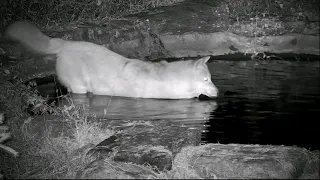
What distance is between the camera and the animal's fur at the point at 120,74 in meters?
7.21

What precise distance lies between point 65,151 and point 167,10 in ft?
25.1

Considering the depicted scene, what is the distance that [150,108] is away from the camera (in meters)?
6.70

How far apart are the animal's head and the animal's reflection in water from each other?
0.20 meters

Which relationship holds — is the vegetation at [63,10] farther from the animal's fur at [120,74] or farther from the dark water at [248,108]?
the dark water at [248,108]

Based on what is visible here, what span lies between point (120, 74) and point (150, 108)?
977 millimetres

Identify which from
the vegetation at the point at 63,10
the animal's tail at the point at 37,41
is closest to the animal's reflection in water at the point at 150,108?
the animal's tail at the point at 37,41

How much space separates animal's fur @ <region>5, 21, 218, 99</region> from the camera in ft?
23.7

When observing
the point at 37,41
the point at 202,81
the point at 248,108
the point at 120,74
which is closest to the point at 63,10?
the point at 37,41

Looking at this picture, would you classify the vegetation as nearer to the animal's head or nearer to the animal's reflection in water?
the animal's reflection in water

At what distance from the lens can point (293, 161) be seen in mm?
3779

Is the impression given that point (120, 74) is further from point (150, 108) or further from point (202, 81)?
point (202, 81)

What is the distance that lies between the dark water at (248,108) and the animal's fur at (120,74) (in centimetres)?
20

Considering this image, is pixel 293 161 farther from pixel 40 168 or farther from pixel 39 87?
pixel 39 87

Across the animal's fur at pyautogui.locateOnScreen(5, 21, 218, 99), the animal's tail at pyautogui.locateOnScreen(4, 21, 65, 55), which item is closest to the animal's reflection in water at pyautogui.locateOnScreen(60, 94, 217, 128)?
the animal's fur at pyautogui.locateOnScreen(5, 21, 218, 99)
